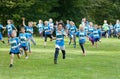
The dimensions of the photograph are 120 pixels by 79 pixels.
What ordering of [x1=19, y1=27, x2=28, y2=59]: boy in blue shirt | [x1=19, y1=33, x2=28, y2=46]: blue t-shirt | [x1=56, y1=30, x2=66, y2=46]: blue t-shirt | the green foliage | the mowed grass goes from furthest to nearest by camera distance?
the green foliage → [x1=19, y1=33, x2=28, y2=46]: blue t-shirt → [x1=19, y1=27, x2=28, y2=59]: boy in blue shirt → [x1=56, y1=30, x2=66, y2=46]: blue t-shirt → the mowed grass

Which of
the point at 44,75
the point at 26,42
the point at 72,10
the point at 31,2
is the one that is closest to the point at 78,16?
the point at 72,10

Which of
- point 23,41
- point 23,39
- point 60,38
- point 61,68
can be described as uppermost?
point 60,38

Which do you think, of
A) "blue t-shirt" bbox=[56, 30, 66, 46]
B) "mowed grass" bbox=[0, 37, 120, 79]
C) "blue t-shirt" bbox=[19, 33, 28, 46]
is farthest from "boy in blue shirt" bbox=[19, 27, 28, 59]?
"blue t-shirt" bbox=[56, 30, 66, 46]

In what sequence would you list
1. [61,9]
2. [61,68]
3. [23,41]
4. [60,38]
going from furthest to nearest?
[61,9] < [23,41] < [60,38] < [61,68]

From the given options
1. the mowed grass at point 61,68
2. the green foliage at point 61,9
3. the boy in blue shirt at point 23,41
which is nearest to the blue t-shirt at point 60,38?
the mowed grass at point 61,68

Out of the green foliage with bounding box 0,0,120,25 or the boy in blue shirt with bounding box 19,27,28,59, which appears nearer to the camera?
the boy in blue shirt with bounding box 19,27,28,59

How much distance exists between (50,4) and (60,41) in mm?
48853

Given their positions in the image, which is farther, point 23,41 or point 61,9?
point 61,9

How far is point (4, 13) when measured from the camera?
208 ft

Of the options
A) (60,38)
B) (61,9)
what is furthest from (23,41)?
(61,9)

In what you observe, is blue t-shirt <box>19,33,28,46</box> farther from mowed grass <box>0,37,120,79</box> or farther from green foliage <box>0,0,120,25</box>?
green foliage <box>0,0,120,25</box>

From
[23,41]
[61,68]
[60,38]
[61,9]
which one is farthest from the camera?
[61,9]

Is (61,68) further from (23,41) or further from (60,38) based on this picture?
(23,41)

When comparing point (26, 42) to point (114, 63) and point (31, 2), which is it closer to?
point (114, 63)
